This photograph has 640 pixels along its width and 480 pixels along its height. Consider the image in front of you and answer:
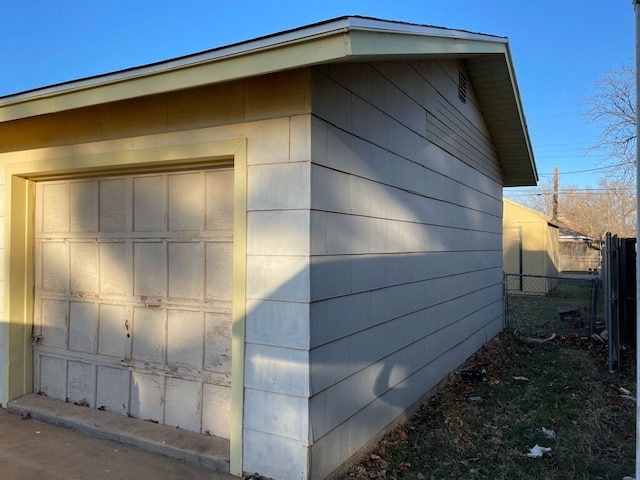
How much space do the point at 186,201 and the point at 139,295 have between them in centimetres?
100

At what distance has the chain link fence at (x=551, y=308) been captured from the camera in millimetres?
9570

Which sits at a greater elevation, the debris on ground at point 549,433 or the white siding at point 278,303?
the white siding at point 278,303

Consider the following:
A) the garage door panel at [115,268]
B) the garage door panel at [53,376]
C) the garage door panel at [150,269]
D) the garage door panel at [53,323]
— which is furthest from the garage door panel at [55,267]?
the garage door panel at [150,269]

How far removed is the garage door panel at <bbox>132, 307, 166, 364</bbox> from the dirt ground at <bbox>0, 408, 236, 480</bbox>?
0.74m

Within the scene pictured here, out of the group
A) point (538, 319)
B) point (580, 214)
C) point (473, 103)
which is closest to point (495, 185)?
point (473, 103)

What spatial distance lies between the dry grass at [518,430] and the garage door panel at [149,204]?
104 inches

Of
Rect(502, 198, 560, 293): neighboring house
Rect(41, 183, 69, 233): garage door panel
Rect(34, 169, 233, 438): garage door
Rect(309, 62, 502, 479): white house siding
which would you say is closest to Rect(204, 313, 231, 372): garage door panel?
Rect(34, 169, 233, 438): garage door

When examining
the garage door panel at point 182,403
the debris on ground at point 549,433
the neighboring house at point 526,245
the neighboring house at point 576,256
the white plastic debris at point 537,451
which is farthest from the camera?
the neighboring house at point 576,256

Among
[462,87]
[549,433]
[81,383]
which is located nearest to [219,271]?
[81,383]

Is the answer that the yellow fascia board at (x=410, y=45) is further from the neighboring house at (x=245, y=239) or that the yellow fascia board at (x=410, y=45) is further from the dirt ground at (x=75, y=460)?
the dirt ground at (x=75, y=460)

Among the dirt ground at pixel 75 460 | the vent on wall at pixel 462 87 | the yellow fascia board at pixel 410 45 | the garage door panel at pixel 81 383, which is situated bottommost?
the dirt ground at pixel 75 460

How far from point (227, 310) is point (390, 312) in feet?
5.22

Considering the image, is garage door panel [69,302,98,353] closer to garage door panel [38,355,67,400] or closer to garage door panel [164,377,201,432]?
garage door panel [38,355,67,400]

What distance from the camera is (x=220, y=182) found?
3.71 meters
